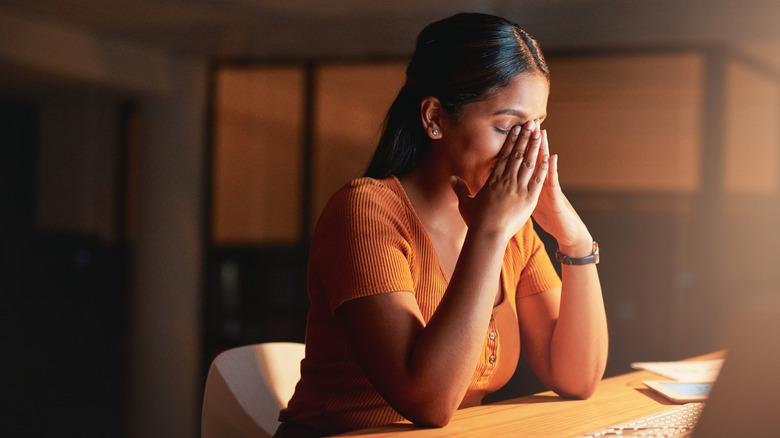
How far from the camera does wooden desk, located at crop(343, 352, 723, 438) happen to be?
3.41 ft

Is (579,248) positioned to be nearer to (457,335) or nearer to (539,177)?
(539,177)

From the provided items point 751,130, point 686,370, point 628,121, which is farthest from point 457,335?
point 751,130

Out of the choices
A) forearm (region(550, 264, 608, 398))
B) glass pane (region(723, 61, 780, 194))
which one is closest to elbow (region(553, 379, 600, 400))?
forearm (region(550, 264, 608, 398))

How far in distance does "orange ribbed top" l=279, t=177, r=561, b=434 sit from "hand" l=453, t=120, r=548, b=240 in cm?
11

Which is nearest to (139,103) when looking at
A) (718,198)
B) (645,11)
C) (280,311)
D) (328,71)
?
(328,71)

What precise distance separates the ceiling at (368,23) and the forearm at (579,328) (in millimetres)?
2201

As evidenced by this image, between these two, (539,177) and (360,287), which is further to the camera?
(539,177)

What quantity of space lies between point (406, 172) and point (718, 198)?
232cm

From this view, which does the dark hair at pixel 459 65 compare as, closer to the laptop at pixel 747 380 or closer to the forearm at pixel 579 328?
the forearm at pixel 579 328

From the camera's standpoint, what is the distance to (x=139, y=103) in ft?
11.7

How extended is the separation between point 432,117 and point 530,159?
0.66 ft

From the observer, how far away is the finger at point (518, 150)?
1198 mm

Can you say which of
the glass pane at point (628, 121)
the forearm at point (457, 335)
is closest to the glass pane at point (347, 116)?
the glass pane at point (628, 121)

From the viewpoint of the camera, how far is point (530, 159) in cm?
122
